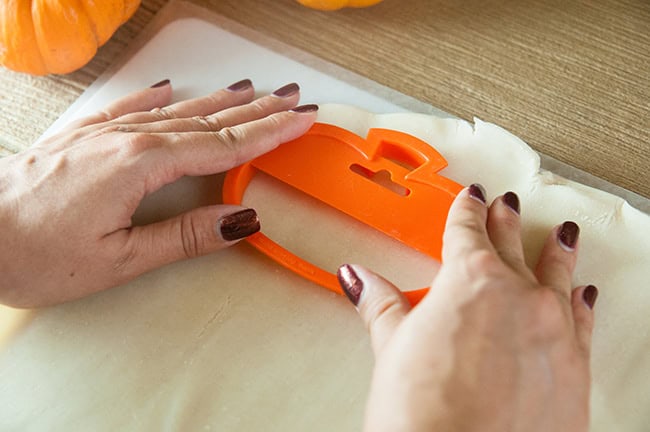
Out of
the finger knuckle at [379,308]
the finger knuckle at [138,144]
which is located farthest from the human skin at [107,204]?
the finger knuckle at [379,308]

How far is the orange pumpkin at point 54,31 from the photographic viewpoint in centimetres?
117

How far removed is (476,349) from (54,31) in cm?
90

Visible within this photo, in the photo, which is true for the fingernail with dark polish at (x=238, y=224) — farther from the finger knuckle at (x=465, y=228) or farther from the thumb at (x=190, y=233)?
the finger knuckle at (x=465, y=228)

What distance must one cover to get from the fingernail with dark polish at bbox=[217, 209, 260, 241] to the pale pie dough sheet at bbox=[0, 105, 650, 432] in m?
0.06

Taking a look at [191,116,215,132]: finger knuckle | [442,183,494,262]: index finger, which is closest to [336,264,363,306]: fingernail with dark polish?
[442,183,494,262]: index finger

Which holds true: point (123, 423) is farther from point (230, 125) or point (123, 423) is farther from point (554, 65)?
point (554, 65)

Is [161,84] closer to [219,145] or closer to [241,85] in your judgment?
[241,85]

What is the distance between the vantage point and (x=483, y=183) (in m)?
1.05

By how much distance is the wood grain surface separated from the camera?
1.22m

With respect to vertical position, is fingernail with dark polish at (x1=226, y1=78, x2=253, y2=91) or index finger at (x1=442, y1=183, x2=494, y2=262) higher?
index finger at (x1=442, y1=183, x2=494, y2=262)

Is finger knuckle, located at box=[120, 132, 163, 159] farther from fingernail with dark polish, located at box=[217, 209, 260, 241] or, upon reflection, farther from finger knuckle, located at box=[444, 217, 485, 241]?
finger knuckle, located at box=[444, 217, 485, 241]

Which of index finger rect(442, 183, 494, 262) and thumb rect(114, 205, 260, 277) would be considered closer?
index finger rect(442, 183, 494, 262)

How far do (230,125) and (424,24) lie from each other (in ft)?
1.70

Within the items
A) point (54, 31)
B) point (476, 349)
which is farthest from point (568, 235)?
point (54, 31)
